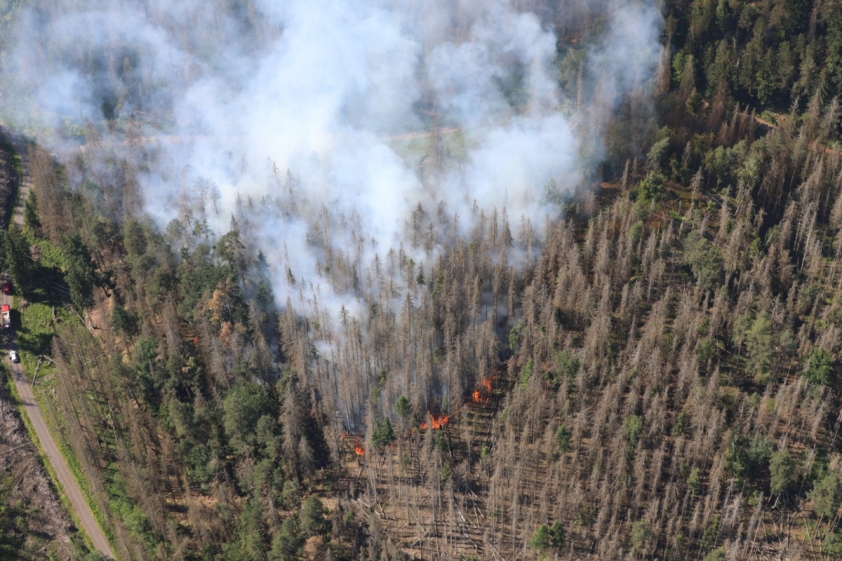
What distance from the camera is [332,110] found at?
6216 inches

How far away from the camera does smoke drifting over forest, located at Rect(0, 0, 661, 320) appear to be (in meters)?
143

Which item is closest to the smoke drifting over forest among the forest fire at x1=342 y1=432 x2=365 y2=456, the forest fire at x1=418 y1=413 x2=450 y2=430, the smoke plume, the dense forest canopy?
the smoke plume

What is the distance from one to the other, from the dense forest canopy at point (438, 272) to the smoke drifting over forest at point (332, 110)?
54cm

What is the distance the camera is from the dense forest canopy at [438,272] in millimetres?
111500

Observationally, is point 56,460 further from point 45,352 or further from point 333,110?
point 333,110

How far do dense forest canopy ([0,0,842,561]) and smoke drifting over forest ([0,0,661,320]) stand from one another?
540mm

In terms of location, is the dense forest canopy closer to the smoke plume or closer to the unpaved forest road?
the smoke plume

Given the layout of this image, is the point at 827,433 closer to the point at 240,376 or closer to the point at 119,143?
the point at 240,376

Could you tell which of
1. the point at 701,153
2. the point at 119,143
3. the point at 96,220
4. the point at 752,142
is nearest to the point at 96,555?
the point at 96,220

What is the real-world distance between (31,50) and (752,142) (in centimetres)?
13371

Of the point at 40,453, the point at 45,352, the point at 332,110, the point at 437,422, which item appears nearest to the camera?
the point at 437,422

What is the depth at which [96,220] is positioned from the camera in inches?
5684

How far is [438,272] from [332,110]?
4154 centimetres

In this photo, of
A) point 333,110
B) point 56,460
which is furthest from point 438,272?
point 56,460
